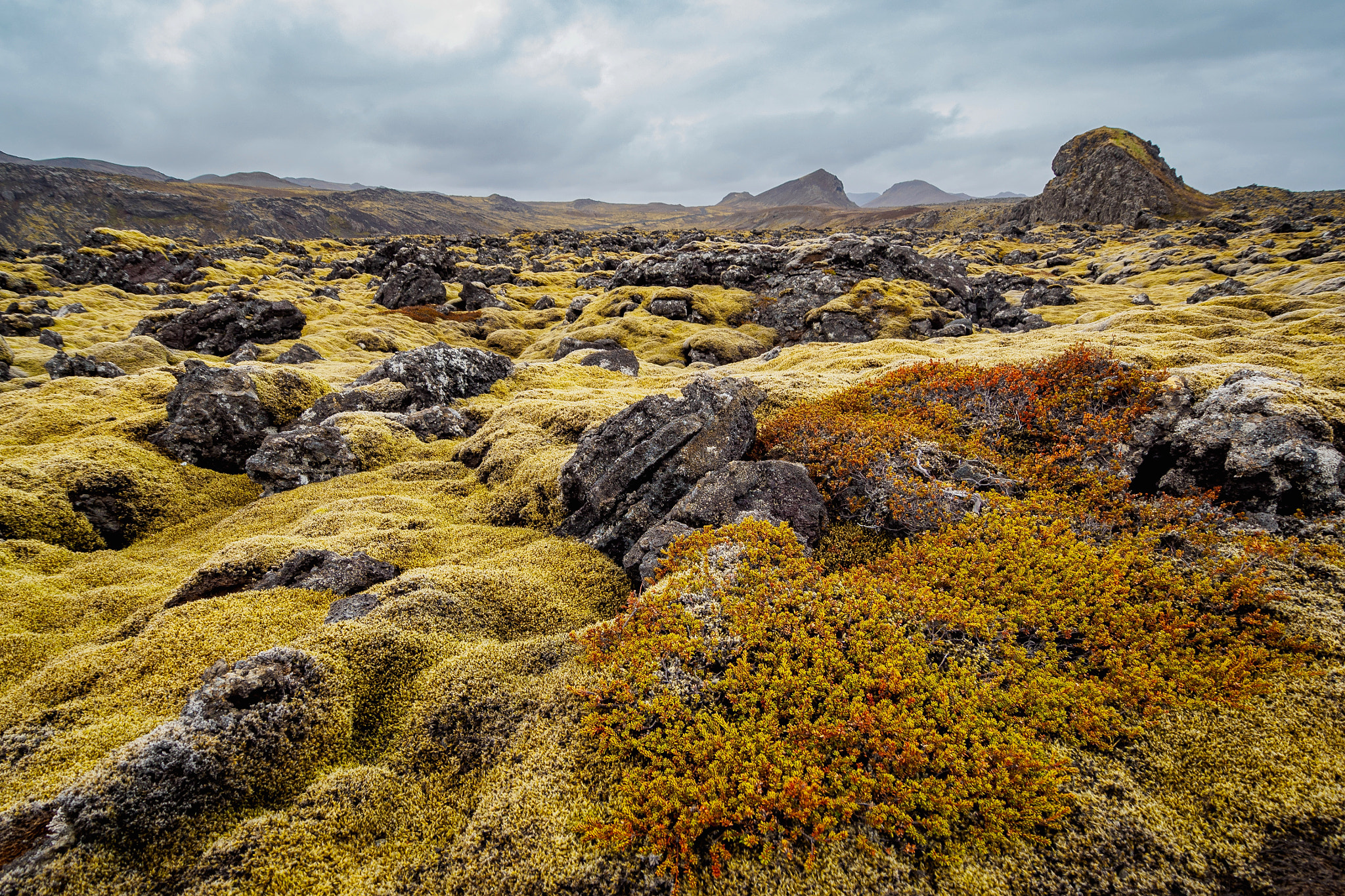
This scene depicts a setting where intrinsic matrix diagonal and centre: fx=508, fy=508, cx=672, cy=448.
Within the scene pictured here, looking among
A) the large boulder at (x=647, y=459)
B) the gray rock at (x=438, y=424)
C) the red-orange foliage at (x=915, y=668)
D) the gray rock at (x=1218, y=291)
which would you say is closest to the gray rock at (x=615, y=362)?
the gray rock at (x=438, y=424)

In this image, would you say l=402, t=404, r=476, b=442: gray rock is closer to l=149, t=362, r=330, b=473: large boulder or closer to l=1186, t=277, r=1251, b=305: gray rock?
l=149, t=362, r=330, b=473: large boulder

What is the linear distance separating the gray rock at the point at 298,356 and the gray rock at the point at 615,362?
1277 cm

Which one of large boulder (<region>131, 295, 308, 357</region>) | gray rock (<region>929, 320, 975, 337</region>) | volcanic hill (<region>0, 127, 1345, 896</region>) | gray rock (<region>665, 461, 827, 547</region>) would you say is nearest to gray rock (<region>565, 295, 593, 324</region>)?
large boulder (<region>131, 295, 308, 357</region>)

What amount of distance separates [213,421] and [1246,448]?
21.3 meters

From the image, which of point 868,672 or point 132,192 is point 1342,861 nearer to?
point 868,672

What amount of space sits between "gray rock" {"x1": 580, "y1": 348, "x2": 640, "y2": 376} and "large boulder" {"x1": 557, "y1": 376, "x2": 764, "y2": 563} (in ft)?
41.7

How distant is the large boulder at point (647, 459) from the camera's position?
9344 mm

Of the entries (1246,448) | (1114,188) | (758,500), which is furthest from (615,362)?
(1114,188)

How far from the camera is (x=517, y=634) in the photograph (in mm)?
7008

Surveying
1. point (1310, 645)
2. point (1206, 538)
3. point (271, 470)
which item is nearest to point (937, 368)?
point (1206, 538)

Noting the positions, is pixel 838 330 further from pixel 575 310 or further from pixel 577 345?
pixel 575 310

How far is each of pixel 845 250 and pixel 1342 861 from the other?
37.6 metres

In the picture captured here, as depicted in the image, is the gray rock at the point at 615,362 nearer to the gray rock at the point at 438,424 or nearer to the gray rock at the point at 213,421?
the gray rock at the point at 438,424

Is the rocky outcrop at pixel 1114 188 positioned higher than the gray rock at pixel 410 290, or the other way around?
the rocky outcrop at pixel 1114 188
